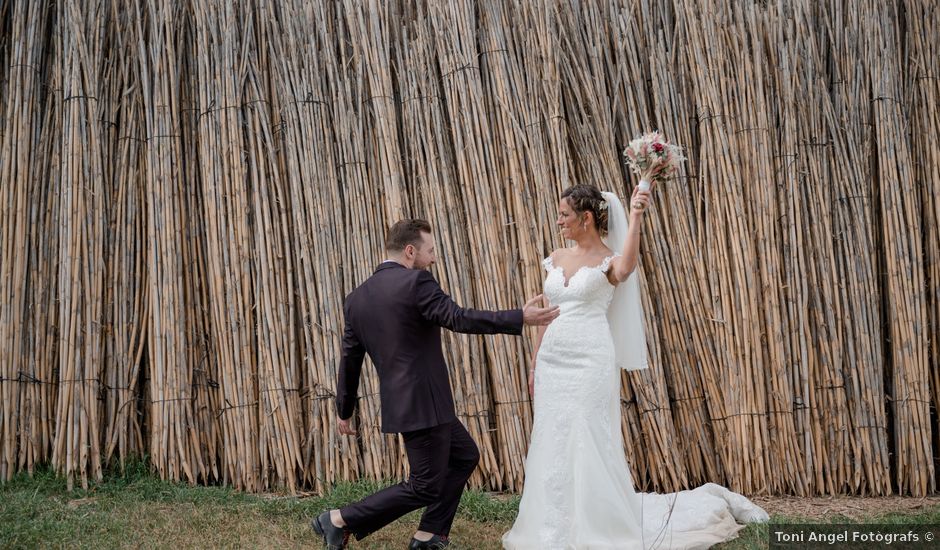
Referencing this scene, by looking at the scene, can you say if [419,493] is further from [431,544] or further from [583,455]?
[583,455]

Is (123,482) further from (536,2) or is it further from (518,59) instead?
(536,2)

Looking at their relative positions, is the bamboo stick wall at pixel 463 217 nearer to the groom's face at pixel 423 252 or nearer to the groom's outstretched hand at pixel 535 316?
the groom's face at pixel 423 252

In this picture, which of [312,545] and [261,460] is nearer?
[312,545]

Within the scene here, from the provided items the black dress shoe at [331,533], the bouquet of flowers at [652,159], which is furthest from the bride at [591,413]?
the black dress shoe at [331,533]

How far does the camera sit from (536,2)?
17.2ft

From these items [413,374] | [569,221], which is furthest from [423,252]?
[569,221]

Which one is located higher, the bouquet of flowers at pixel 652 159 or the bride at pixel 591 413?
the bouquet of flowers at pixel 652 159

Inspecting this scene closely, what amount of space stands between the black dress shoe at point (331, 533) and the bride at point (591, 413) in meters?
0.76

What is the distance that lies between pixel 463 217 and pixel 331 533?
218 cm

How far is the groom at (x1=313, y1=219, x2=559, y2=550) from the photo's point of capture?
11.8 ft

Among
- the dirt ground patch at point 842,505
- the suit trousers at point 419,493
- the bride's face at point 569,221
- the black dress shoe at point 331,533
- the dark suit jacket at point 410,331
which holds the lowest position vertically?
the dirt ground patch at point 842,505

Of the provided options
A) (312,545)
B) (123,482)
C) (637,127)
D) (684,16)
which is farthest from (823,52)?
(123,482)

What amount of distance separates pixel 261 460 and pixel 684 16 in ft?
12.7

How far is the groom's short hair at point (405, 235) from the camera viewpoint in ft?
12.5
